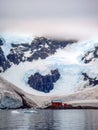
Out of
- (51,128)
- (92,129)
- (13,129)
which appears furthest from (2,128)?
(92,129)

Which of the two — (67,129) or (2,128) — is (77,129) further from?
(2,128)

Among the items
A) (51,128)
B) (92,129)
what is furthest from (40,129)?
(92,129)

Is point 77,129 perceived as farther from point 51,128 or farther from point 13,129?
point 13,129

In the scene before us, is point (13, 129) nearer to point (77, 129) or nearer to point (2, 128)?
point (2, 128)

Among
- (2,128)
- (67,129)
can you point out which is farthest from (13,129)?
(67,129)

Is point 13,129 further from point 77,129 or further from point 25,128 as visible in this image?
point 77,129

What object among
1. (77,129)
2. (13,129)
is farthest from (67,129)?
(13,129)
